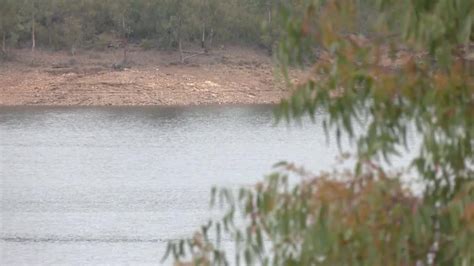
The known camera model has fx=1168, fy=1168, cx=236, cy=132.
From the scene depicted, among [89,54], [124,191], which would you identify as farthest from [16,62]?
[124,191]

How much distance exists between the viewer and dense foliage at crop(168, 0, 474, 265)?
3.62m

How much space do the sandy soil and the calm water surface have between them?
1.49 meters

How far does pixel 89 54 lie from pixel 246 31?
19.4 ft

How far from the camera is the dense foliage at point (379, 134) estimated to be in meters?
3.62

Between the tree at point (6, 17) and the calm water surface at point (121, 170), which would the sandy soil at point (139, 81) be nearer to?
the tree at point (6, 17)

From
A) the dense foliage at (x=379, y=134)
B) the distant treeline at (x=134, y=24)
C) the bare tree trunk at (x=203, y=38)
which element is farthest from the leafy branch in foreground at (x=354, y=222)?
the bare tree trunk at (x=203, y=38)

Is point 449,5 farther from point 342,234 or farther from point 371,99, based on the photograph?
point 342,234

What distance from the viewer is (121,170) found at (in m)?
21.9

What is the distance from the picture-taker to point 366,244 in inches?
142

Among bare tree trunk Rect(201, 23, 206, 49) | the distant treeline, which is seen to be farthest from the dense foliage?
bare tree trunk Rect(201, 23, 206, 49)

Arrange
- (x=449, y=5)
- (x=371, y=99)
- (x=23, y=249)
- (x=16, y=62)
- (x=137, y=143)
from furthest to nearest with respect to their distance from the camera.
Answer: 1. (x=16, y=62)
2. (x=137, y=143)
3. (x=23, y=249)
4. (x=371, y=99)
5. (x=449, y=5)

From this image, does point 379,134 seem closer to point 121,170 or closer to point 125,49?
point 121,170

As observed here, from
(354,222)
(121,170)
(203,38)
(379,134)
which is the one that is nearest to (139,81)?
(203,38)

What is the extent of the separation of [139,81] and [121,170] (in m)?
17.6
